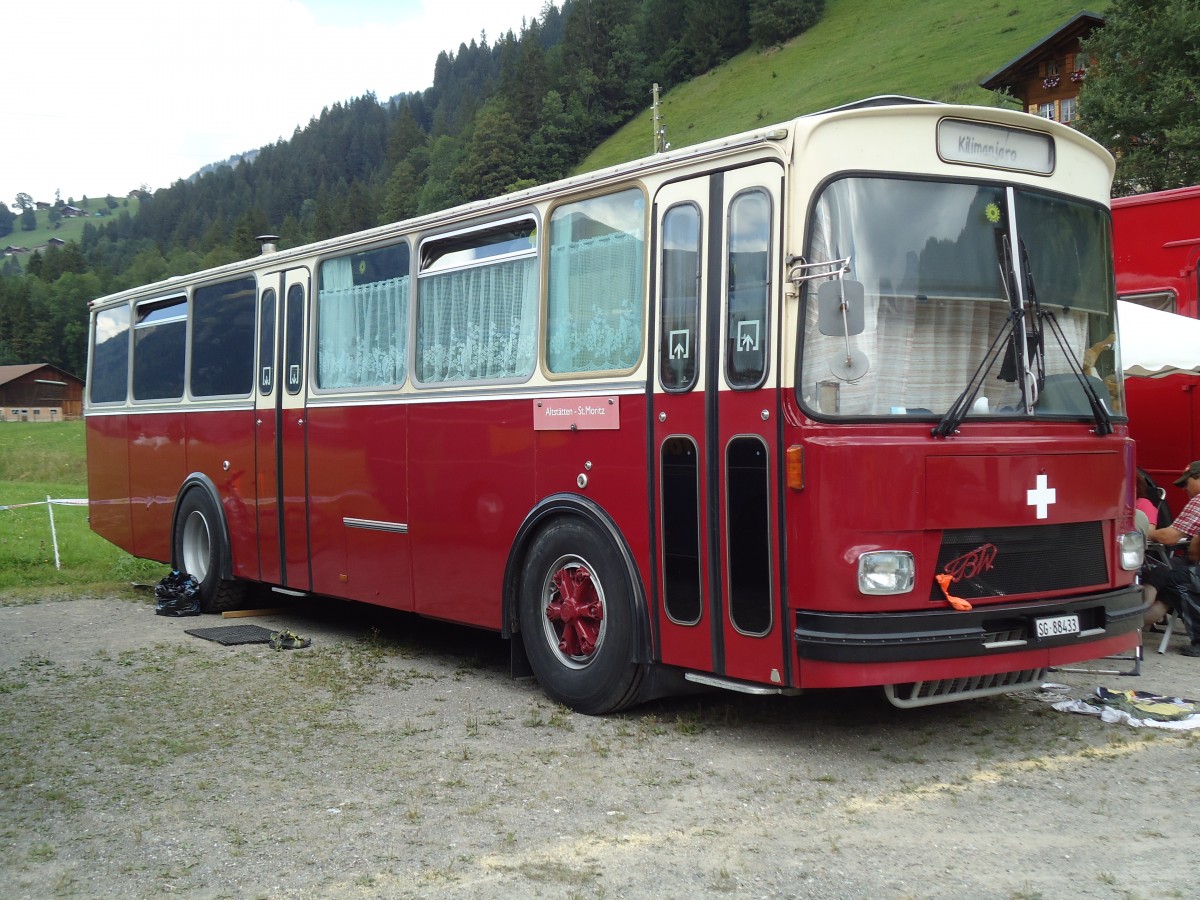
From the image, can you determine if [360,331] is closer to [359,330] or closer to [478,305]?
[359,330]

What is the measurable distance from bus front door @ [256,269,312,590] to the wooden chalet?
44494 mm

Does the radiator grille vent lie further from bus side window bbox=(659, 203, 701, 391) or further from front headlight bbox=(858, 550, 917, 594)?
bus side window bbox=(659, 203, 701, 391)

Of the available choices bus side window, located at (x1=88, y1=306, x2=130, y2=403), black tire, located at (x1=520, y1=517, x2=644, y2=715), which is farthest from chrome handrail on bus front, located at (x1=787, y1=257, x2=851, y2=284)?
bus side window, located at (x1=88, y1=306, x2=130, y2=403)

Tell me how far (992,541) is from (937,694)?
967 millimetres

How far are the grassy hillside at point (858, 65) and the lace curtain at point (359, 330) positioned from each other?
56066mm

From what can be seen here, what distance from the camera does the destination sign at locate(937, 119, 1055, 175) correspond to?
629 cm

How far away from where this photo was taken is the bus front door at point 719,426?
6168 mm

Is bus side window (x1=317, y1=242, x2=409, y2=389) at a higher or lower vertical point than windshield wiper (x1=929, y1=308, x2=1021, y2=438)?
higher

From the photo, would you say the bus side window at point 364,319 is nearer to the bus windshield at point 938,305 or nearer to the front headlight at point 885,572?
the bus windshield at point 938,305

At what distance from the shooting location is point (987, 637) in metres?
6.11

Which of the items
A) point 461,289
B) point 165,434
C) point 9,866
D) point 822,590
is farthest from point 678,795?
point 165,434

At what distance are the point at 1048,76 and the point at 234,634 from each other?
163 ft

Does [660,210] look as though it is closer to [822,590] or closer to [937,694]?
[822,590]

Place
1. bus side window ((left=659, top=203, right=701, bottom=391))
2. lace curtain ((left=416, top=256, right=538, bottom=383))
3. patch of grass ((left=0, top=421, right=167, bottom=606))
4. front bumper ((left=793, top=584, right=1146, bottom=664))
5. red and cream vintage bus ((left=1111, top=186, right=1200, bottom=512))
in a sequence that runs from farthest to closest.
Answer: patch of grass ((left=0, top=421, right=167, bottom=606)) < red and cream vintage bus ((left=1111, top=186, right=1200, bottom=512)) < lace curtain ((left=416, top=256, right=538, bottom=383)) < bus side window ((left=659, top=203, right=701, bottom=391)) < front bumper ((left=793, top=584, right=1146, bottom=664))
